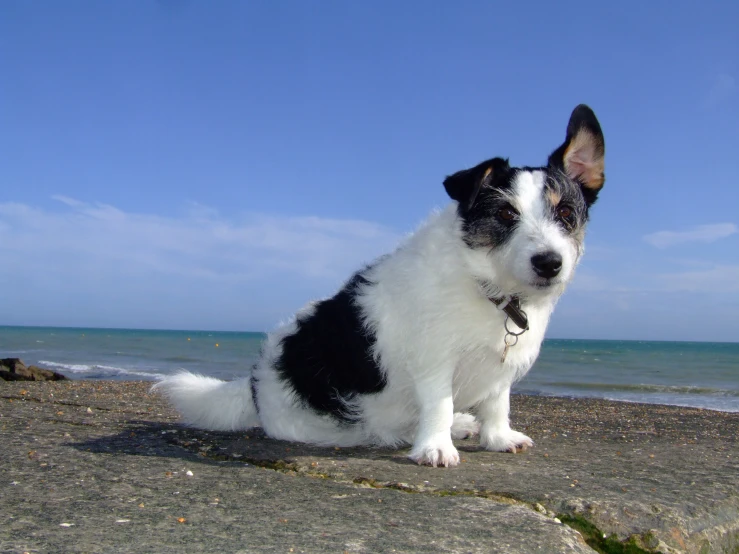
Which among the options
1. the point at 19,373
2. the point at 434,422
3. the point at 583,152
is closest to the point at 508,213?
the point at 583,152

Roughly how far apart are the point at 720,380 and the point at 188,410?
19.9 meters

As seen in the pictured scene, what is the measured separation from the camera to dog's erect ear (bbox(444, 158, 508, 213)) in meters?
3.76

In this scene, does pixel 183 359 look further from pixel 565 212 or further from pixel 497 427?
pixel 565 212

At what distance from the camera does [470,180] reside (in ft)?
12.4

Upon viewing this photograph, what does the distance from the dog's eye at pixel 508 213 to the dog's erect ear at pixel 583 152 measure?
586 mm

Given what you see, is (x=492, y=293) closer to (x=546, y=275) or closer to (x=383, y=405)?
(x=546, y=275)

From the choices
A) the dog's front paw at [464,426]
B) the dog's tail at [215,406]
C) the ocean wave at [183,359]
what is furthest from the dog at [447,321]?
the ocean wave at [183,359]

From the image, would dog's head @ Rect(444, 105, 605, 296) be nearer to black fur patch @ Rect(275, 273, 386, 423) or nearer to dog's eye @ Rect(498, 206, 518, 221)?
dog's eye @ Rect(498, 206, 518, 221)

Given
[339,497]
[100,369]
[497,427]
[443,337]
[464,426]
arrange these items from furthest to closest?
[100,369], [464,426], [497,427], [443,337], [339,497]

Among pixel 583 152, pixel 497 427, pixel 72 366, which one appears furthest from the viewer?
pixel 72 366

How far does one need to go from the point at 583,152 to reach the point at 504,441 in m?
1.90

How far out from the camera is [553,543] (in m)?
2.31

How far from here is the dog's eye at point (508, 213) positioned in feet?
12.1

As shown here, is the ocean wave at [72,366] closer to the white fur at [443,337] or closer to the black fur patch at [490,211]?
the white fur at [443,337]
